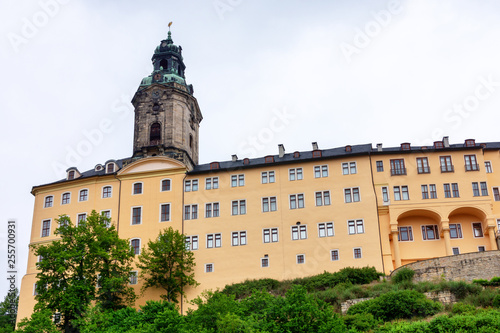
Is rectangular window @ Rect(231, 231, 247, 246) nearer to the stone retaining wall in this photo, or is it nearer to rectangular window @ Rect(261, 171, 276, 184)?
rectangular window @ Rect(261, 171, 276, 184)

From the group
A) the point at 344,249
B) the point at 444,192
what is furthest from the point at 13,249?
the point at 444,192

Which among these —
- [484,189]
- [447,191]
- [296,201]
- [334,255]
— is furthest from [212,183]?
[484,189]

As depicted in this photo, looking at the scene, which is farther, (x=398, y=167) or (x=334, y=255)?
(x=398, y=167)

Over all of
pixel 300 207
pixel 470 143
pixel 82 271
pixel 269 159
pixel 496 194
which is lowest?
pixel 82 271

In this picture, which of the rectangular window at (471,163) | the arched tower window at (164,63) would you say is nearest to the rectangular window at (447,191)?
the rectangular window at (471,163)

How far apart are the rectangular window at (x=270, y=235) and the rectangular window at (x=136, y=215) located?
10793 mm

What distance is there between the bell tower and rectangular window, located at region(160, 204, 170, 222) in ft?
16.6

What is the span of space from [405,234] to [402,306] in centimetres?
1495

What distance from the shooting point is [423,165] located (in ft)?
169

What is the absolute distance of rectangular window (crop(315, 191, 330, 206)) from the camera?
168ft

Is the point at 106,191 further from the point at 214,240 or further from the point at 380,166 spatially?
the point at 380,166

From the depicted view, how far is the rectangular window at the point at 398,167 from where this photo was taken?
51656 millimetres

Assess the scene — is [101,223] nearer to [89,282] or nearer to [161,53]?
[89,282]

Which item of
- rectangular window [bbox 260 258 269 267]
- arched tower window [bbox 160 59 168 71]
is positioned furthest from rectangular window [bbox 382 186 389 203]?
arched tower window [bbox 160 59 168 71]
